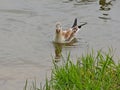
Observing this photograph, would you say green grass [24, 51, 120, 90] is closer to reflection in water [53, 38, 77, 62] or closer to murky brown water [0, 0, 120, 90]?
murky brown water [0, 0, 120, 90]

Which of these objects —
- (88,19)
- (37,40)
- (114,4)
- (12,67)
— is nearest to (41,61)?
(12,67)

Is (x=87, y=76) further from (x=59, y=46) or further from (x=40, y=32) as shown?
(x=40, y=32)

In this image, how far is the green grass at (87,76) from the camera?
608 cm

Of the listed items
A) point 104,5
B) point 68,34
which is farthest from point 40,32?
point 104,5

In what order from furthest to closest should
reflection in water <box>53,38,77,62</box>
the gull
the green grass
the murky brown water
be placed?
1. the gull
2. reflection in water <box>53,38,77,62</box>
3. the murky brown water
4. the green grass

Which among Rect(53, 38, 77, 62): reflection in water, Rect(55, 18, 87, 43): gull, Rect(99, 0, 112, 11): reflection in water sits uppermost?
Rect(99, 0, 112, 11): reflection in water

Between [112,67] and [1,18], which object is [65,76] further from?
[1,18]

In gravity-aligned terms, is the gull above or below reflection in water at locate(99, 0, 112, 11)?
below

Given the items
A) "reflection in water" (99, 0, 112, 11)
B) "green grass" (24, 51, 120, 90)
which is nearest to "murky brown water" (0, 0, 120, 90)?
"reflection in water" (99, 0, 112, 11)

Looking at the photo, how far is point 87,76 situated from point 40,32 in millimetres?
→ 4735

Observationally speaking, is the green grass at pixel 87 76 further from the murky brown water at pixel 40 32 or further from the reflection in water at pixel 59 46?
the reflection in water at pixel 59 46

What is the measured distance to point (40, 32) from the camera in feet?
36.3

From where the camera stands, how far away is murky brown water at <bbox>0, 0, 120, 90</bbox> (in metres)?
8.68

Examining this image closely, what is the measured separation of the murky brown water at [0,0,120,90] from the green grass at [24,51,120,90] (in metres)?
1.33
